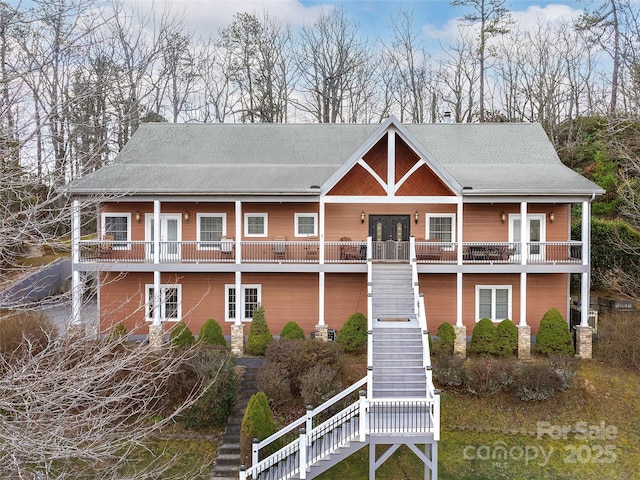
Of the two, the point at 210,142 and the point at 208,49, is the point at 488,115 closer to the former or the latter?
the point at 208,49

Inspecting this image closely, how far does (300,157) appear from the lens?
21.8 metres

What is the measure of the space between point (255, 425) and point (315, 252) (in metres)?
8.70

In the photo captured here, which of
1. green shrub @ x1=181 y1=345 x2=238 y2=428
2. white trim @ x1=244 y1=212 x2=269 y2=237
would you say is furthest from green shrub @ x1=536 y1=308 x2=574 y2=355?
white trim @ x1=244 y1=212 x2=269 y2=237

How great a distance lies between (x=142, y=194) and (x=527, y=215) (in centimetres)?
1613

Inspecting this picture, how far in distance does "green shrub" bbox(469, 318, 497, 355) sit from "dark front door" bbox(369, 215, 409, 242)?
4.89m

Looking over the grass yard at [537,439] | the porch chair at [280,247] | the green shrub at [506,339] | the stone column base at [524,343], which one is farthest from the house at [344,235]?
the grass yard at [537,439]

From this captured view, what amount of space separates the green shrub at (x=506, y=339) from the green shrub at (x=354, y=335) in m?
5.19

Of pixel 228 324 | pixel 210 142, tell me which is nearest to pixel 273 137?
pixel 210 142

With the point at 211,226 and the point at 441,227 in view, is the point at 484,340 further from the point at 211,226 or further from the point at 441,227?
the point at 211,226

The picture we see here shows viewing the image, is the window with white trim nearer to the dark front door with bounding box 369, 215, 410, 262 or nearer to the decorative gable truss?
the dark front door with bounding box 369, 215, 410, 262

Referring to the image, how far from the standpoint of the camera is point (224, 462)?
1224 centimetres

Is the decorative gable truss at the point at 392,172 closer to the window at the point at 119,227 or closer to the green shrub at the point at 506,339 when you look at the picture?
the green shrub at the point at 506,339

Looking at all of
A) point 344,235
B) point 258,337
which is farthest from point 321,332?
point 344,235

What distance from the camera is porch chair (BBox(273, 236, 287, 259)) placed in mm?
18938
